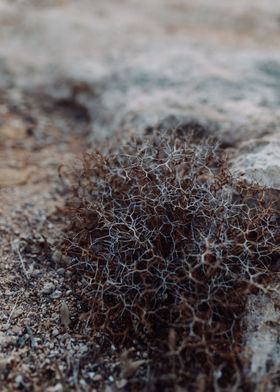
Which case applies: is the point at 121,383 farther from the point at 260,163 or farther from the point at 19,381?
the point at 260,163

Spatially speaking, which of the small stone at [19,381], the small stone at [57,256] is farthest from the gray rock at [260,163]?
the small stone at [19,381]

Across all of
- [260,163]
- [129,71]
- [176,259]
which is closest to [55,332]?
[176,259]

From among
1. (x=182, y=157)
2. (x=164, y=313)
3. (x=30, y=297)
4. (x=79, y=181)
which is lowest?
(x=30, y=297)

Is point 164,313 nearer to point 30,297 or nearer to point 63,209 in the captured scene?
point 30,297

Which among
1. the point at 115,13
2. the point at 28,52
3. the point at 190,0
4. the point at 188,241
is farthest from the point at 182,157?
the point at 190,0

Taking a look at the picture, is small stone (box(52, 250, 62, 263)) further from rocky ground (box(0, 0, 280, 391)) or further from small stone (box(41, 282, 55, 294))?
small stone (box(41, 282, 55, 294))

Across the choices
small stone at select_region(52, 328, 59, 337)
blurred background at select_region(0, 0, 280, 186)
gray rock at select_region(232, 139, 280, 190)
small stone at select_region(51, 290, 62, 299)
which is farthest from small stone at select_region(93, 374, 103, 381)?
blurred background at select_region(0, 0, 280, 186)

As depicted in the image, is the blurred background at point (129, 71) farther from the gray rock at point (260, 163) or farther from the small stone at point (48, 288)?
the small stone at point (48, 288)
